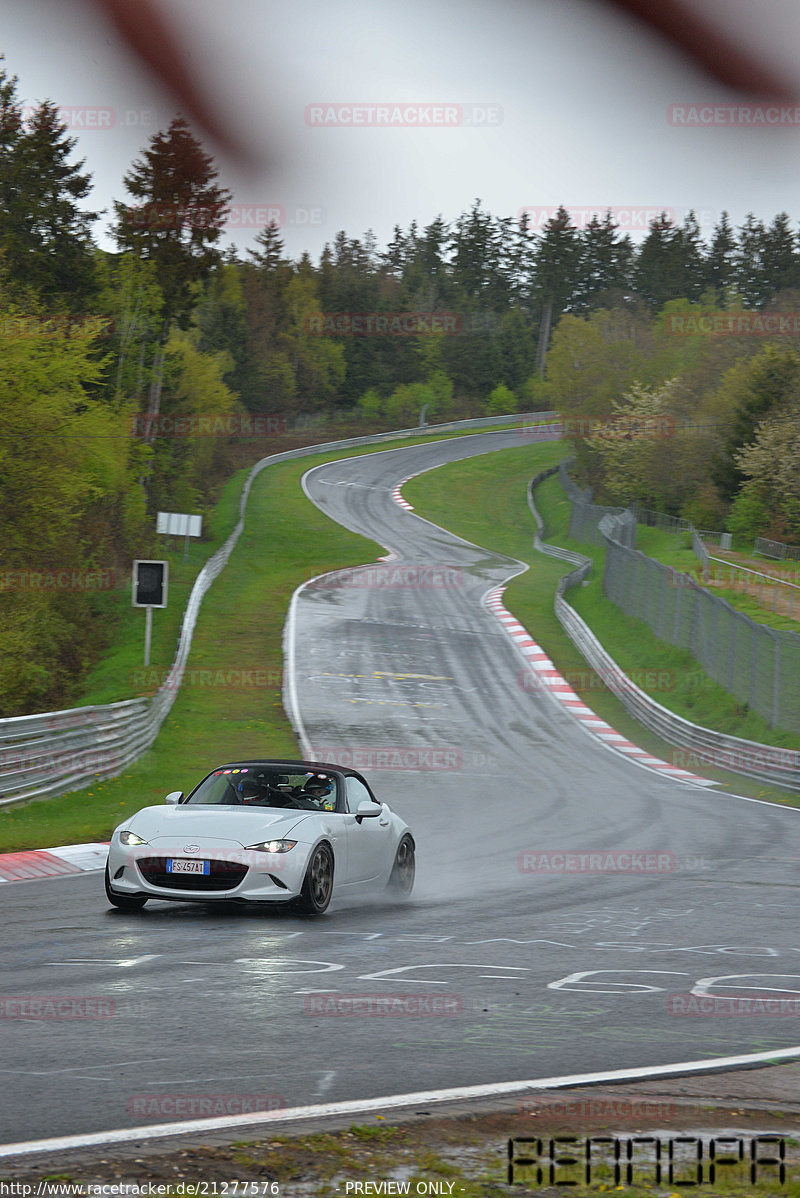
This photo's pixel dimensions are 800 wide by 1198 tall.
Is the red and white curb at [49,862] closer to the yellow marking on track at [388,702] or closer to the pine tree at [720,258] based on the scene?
the yellow marking on track at [388,702]

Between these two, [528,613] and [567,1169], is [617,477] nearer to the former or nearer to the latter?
[528,613]

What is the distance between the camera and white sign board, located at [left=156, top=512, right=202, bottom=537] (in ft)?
138

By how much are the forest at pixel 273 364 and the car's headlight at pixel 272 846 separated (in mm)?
6642

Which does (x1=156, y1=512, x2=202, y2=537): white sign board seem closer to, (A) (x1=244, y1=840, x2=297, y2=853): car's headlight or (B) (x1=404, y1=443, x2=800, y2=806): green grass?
(B) (x1=404, y1=443, x2=800, y2=806): green grass

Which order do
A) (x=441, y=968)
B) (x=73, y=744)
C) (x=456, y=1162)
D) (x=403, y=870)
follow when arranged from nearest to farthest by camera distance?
(x=456, y=1162) → (x=441, y=968) → (x=403, y=870) → (x=73, y=744)

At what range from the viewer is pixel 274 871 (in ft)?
33.7

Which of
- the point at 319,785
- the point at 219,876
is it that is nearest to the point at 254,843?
the point at 219,876

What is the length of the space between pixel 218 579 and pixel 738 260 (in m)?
117

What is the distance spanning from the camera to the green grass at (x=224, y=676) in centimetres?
1862

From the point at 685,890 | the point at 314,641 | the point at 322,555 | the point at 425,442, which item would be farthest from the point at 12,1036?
the point at 425,442

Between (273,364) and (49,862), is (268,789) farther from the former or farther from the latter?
(273,364)

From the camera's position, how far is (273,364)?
105 m

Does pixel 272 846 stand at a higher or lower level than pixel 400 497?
lower

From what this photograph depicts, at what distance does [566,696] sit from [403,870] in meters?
23.0
